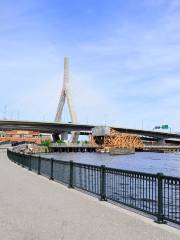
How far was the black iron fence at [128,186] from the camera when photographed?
34.1ft

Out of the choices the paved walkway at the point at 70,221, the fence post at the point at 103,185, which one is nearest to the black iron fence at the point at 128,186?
the fence post at the point at 103,185

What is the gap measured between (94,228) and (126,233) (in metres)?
0.74

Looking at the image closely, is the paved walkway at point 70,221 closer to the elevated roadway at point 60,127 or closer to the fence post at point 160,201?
the fence post at point 160,201

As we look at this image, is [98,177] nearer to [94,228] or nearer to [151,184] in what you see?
[151,184]

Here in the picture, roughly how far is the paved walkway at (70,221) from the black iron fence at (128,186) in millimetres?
431

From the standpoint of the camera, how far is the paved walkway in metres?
8.53

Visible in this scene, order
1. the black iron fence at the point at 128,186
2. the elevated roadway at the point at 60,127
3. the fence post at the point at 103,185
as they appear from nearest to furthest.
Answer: the black iron fence at the point at 128,186, the fence post at the point at 103,185, the elevated roadway at the point at 60,127

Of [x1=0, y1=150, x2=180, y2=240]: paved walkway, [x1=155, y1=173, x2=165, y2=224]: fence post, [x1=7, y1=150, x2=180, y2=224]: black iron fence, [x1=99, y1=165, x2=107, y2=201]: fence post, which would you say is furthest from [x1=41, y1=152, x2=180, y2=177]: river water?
[x1=155, y1=173, x2=165, y2=224]: fence post

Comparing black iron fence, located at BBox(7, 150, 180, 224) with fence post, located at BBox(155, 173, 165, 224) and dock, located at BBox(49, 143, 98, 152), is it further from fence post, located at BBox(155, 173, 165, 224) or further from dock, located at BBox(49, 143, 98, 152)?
dock, located at BBox(49, 143, 98, 152)

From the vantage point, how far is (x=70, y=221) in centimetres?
1005

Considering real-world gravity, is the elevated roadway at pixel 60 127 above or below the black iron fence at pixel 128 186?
above

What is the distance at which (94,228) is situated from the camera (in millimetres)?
9242

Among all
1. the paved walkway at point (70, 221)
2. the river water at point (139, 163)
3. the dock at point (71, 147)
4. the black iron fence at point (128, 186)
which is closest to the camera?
the paved walkway at point (70, 221)

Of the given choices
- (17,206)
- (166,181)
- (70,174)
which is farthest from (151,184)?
(70,174)
